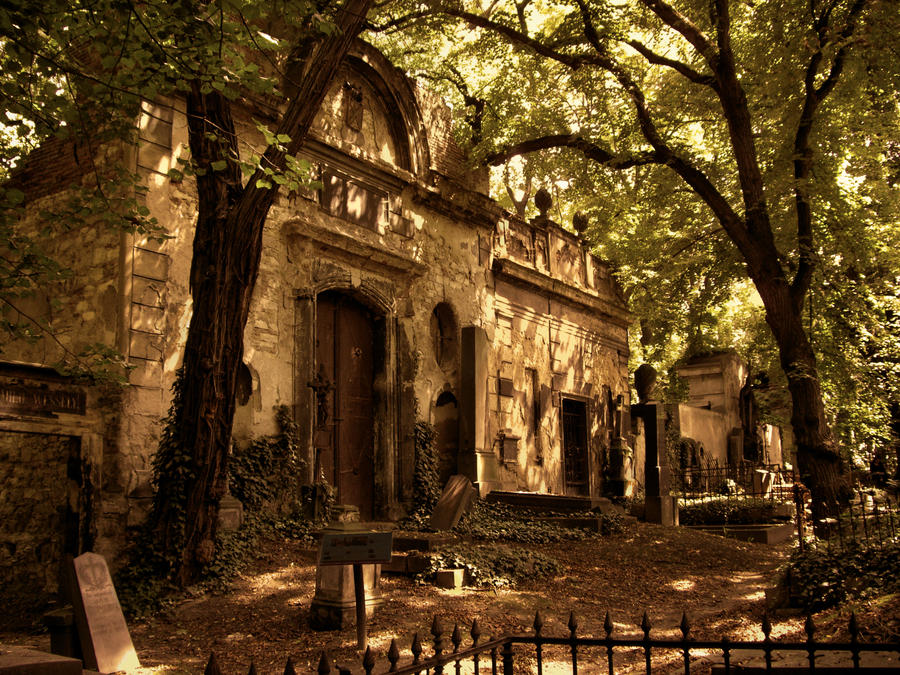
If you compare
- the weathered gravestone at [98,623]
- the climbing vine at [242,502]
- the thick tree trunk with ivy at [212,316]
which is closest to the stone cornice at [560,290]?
the climbing vine at [242,502]

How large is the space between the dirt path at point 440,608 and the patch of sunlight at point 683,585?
0.03 m

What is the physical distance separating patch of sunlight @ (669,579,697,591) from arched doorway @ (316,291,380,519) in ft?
15.9

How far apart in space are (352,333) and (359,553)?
7022 mm

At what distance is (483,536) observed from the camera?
10.6m

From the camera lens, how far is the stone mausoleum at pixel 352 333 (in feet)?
27.4

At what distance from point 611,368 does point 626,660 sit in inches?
534

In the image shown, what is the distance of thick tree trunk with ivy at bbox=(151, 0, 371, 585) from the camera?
7.29 meters

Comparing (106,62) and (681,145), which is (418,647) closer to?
(106,62)

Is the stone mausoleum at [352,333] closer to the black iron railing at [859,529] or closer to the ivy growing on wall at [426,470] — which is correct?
the ivy growing on wall at [426,470]

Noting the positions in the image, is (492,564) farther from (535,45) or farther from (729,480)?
(729,480)

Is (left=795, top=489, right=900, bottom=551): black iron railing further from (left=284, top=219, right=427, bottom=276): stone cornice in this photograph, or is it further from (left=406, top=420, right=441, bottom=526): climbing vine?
(left=284, top=219, right=427, bottom=276): stone cornice

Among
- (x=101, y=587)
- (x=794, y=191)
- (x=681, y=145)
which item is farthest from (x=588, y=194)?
(x=101, y=587)

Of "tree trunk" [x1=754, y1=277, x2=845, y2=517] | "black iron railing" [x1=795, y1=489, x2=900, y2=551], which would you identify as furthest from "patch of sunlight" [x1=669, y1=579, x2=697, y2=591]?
"tree trunk" [x1=754, y1=277, x2=845, y2=517]

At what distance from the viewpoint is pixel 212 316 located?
7.44 metres
